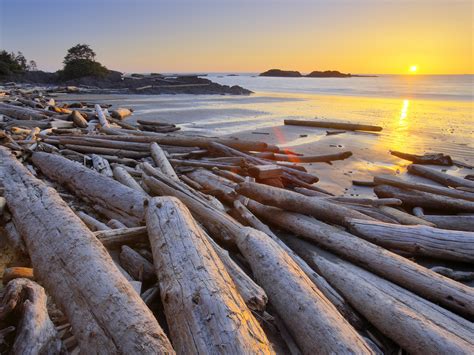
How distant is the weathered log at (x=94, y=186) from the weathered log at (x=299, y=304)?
1565mm

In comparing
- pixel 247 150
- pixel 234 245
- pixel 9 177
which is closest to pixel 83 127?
pixel 247 150

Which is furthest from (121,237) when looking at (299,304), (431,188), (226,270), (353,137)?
(353,137)

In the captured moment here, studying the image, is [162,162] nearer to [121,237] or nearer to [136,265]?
[121,237]

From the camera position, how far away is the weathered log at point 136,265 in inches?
126

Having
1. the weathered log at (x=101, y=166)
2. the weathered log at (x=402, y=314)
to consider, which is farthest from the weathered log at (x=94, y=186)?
the weathered log at (x=402, y=314)

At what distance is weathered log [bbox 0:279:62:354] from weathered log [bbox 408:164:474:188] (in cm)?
677

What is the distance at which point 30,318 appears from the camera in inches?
95.5

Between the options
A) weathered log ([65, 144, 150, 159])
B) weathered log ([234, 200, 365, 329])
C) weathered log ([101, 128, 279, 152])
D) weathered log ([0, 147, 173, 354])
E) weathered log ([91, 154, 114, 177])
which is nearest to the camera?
weathered log ([0, 147, 173, 354])

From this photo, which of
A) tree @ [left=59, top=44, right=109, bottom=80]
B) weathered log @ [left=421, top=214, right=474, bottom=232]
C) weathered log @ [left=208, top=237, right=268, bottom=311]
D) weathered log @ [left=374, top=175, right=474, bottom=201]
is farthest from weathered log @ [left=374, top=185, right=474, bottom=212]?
tree @ [left=59, top=44, right=109, bottom=80]

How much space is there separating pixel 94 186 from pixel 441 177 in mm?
6181

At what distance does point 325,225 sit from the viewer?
14.3 feet

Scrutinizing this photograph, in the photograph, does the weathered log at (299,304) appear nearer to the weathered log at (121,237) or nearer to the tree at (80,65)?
the weathered log at (121,237)

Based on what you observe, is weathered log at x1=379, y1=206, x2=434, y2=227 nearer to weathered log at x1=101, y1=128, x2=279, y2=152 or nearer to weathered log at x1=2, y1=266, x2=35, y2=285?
weathered log at x1=101, y1=128, x2=279, y2=152

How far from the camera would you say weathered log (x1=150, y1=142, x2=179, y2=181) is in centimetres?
639
